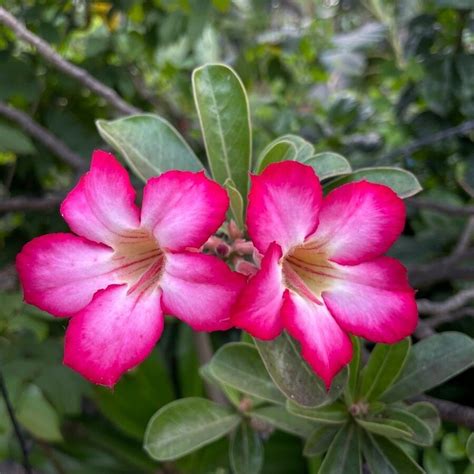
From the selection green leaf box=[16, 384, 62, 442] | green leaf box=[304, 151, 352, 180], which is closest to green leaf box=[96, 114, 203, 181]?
green leaf box=[304, 151, 352, 180]

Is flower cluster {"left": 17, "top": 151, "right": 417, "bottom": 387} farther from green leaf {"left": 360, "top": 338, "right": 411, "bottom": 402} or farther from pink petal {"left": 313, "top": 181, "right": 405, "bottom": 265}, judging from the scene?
green leaf {"left": 360, "top": 338, "right": 411, "bottom": 402}

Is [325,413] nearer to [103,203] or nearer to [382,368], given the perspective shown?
[382,368]

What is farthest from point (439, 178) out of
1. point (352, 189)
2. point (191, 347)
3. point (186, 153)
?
point (352, 189)

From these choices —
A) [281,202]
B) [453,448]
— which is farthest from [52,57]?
[453,448]

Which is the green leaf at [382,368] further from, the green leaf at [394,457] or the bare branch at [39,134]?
the bare branch at [39,134]

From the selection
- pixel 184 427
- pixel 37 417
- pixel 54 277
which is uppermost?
pixel 54 277

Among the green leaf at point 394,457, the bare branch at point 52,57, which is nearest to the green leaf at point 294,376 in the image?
the green leaf at point 394,457
